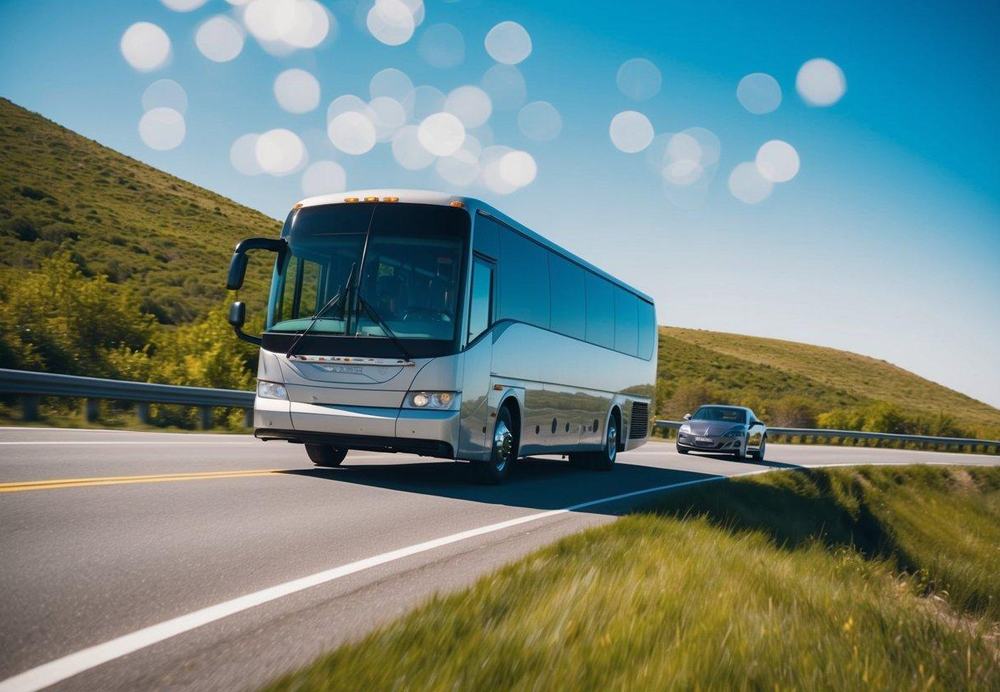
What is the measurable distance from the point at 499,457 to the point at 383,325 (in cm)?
264

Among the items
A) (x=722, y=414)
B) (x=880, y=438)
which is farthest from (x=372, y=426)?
(x=880, y=438)

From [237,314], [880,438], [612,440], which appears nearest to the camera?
[237,314]

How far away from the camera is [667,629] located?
4281mm

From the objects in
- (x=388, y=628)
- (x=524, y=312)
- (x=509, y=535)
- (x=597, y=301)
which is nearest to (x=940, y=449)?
(x=597, y=301)

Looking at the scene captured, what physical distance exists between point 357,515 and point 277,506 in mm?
726

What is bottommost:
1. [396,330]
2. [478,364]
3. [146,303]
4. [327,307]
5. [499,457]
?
[499,457]

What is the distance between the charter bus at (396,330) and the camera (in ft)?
31.8

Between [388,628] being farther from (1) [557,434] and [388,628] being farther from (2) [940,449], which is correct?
(2) [940,449]

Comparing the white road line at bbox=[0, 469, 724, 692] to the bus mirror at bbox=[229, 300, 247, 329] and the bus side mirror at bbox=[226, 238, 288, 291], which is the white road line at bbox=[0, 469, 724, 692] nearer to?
the bus side mirror at bbox=[226, 238, 288, 291]

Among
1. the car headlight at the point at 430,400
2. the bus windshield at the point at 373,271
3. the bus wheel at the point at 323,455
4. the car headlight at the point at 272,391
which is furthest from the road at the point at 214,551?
the bus windshield at the point at 373,271

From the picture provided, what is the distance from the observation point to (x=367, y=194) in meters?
10.6

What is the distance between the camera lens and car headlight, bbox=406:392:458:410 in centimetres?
964

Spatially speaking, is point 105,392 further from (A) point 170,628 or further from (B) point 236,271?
(A) point 170,628

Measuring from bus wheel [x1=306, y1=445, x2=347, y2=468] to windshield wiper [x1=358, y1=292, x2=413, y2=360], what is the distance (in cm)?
248
